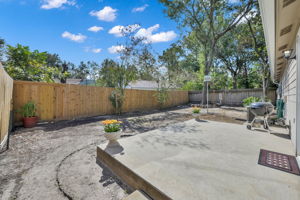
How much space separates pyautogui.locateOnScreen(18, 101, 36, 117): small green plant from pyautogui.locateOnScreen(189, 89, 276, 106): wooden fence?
1279 centimetres

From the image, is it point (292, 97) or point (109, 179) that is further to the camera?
point (292, 97)

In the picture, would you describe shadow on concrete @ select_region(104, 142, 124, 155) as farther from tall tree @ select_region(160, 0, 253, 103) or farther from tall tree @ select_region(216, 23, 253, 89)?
tall tree @ select_region(216, 23, 253, 89)

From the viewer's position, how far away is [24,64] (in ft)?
20.0

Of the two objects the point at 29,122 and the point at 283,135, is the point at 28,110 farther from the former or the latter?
the point at 283,135

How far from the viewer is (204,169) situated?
5.74 feet

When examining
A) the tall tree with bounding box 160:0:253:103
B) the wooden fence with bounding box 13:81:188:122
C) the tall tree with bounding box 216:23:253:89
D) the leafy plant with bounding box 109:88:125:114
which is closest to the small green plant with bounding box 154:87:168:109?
the wooden fence with bounding box 13:81:188:122

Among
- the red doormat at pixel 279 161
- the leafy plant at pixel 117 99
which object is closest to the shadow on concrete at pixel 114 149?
the red doormat at pixel 279 161

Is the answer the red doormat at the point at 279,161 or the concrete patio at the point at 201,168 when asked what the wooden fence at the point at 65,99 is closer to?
the concrete patio at the point at 201,168

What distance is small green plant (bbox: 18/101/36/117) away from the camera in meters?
4.45

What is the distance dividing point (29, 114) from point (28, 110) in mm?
146

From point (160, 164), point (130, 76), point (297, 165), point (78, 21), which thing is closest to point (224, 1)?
point (130, 76)

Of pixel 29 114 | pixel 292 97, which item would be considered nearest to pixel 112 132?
pixel 292 97

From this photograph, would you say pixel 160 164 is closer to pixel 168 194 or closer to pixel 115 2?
pixel 168 194

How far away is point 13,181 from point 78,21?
9.49m
